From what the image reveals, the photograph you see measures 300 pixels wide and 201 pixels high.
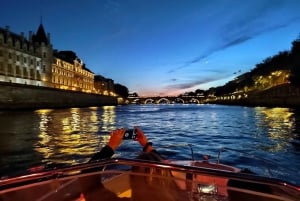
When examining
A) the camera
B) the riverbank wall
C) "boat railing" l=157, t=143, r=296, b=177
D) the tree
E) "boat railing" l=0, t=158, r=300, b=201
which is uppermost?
the tree

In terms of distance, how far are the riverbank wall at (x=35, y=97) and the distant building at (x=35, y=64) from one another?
8076 mm

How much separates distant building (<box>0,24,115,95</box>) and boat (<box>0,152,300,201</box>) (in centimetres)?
7204

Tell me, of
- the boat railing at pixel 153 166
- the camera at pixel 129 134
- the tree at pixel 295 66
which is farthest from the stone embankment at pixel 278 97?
the boat railing at pixel 153 166

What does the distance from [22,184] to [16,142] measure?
1887 cm

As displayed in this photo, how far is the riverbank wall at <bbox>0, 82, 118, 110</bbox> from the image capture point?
58.8m

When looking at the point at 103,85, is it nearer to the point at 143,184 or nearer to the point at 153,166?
the point at 143,184

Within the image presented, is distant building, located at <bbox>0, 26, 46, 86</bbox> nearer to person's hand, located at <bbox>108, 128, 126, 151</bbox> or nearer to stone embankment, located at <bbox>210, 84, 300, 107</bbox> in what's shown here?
stone embankment, located at <bbox>210, 84, 300, 107</bbox>

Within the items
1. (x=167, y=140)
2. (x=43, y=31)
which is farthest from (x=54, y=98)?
(x=167, y=140)

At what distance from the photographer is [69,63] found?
11119 centimetres

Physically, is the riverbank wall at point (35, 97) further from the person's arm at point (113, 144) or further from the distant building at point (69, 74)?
the person's arm at point (113, 144)

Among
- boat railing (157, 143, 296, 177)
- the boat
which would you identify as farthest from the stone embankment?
the boat

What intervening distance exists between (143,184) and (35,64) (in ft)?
283

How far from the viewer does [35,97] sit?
224 feet

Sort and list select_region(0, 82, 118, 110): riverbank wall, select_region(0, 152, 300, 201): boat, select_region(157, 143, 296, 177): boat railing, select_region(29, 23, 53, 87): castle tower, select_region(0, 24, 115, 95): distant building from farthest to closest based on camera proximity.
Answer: select_region(29, 23, 53, 87): castle tower, select_region(0, 24, 115, 95): distant building, select_region(0, 82, 118, 110): riverbank wall, select_region(157, 143, 296, 177): boat railing, select_region(0, 152, 300, 201): boat
